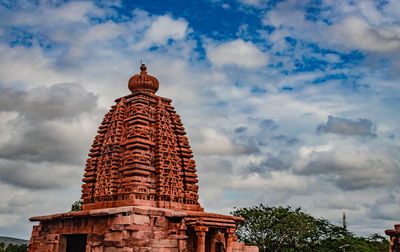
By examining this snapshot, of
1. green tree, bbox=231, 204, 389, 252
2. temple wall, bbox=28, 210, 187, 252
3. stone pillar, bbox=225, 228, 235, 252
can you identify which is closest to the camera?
temple wall, bbox=28, 210, 187, 252

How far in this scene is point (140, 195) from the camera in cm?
1504

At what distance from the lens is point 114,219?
1380 centimetres

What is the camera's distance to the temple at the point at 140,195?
13.9 m

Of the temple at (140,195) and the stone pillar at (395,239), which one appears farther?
the stone pillar at (395,239)

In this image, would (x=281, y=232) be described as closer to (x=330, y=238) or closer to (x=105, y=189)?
(x=330, y=238)

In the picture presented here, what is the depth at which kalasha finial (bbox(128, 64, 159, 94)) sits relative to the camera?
18.2m

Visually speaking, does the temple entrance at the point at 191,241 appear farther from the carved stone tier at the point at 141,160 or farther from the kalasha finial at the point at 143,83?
the kalasha finial at the point at 143,83

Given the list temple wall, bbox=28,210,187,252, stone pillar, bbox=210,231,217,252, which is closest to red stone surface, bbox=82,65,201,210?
temple wall, bbox=28,210,187,252

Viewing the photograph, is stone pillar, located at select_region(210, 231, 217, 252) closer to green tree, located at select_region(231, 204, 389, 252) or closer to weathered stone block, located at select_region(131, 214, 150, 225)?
weathered stone block, located at select_region(131, 214, 150, 225)

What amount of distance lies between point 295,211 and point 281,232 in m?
3.00

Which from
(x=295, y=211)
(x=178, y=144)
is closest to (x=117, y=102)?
(x=178, y=144)

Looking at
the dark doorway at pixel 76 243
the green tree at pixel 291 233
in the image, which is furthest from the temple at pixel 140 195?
the green tree at pixel 291 233

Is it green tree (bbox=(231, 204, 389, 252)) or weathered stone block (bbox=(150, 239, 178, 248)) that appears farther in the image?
green tree (bbox=(231, 204, 389, 252))

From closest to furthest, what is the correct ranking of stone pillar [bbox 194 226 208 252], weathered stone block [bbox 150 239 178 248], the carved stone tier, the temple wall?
the temple wall → weathered stone block [bbox 150 239 178 248] → stone pillar [bbox 194 226 208 252] → the carved stone tier
